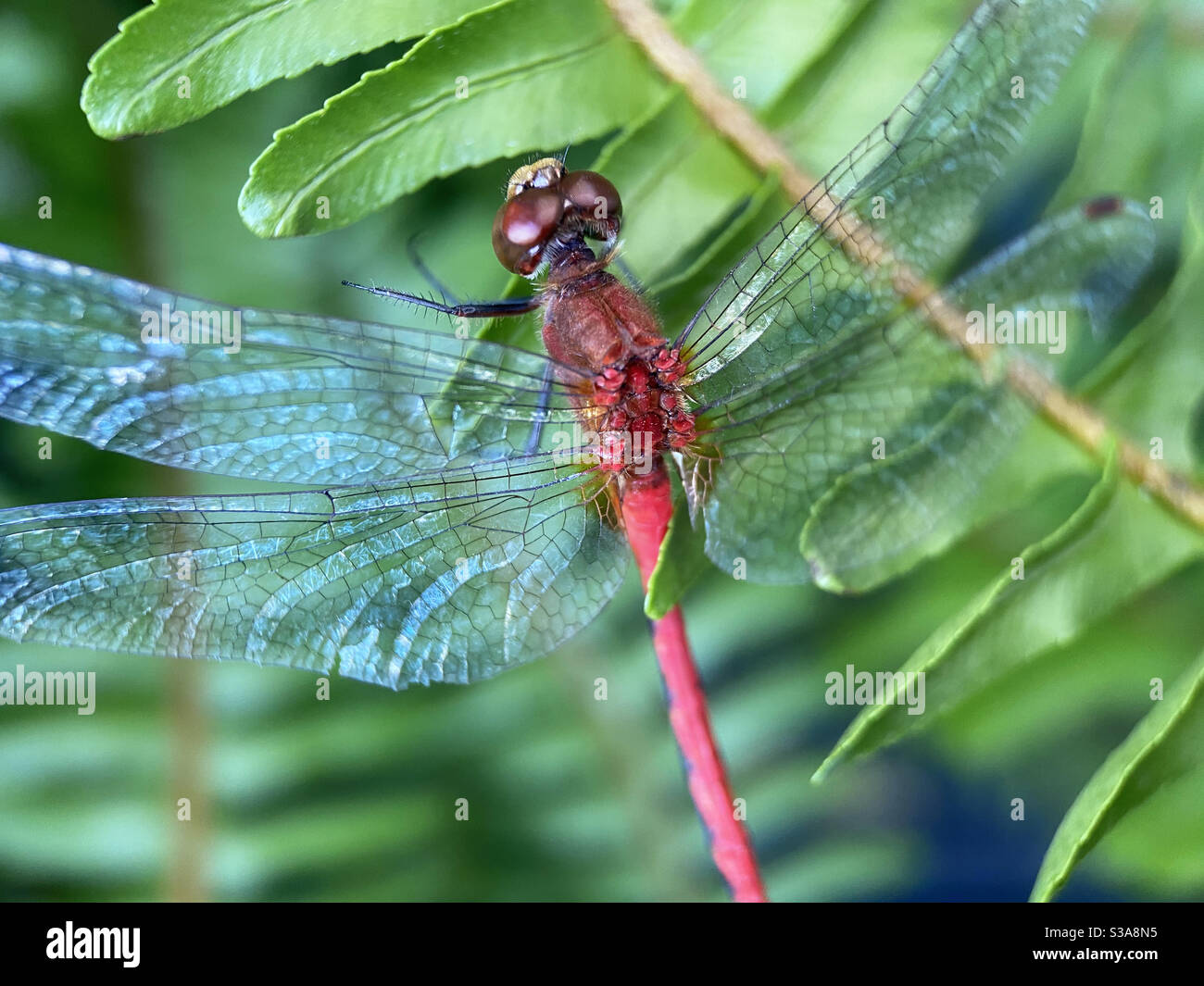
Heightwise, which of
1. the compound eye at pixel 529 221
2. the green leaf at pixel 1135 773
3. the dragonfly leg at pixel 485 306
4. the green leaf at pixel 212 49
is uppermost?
the green leaf at pixel 212 49

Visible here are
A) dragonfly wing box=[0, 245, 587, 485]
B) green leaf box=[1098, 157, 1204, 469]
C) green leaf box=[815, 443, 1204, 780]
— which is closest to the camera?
dragonfly wing box=[0, 245, 587, 485]

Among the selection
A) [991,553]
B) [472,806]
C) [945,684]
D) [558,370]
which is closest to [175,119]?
[558,370]

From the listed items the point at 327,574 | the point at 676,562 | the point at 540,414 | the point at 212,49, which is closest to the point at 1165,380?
the point at 676,562

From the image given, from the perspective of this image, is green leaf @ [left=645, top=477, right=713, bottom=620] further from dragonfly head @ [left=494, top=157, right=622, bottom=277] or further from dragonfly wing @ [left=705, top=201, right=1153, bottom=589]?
dragonfly head @ [left=494, top=157, right=622, bottom=277]

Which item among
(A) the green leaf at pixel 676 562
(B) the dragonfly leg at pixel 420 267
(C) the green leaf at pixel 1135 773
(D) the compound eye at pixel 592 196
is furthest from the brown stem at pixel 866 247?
(B) the dragonfly leg at pixel 420 267

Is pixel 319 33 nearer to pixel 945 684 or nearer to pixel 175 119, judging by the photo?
pixel 175 119

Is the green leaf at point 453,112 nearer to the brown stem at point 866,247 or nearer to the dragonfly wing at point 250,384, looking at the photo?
the brown stem at point 866,247

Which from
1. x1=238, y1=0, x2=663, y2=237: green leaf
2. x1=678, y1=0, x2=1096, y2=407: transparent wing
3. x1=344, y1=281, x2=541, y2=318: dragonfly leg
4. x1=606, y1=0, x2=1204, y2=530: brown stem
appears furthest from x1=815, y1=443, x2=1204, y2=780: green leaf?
x1=238, y1=0, x2=663, y2=237: green leaf
